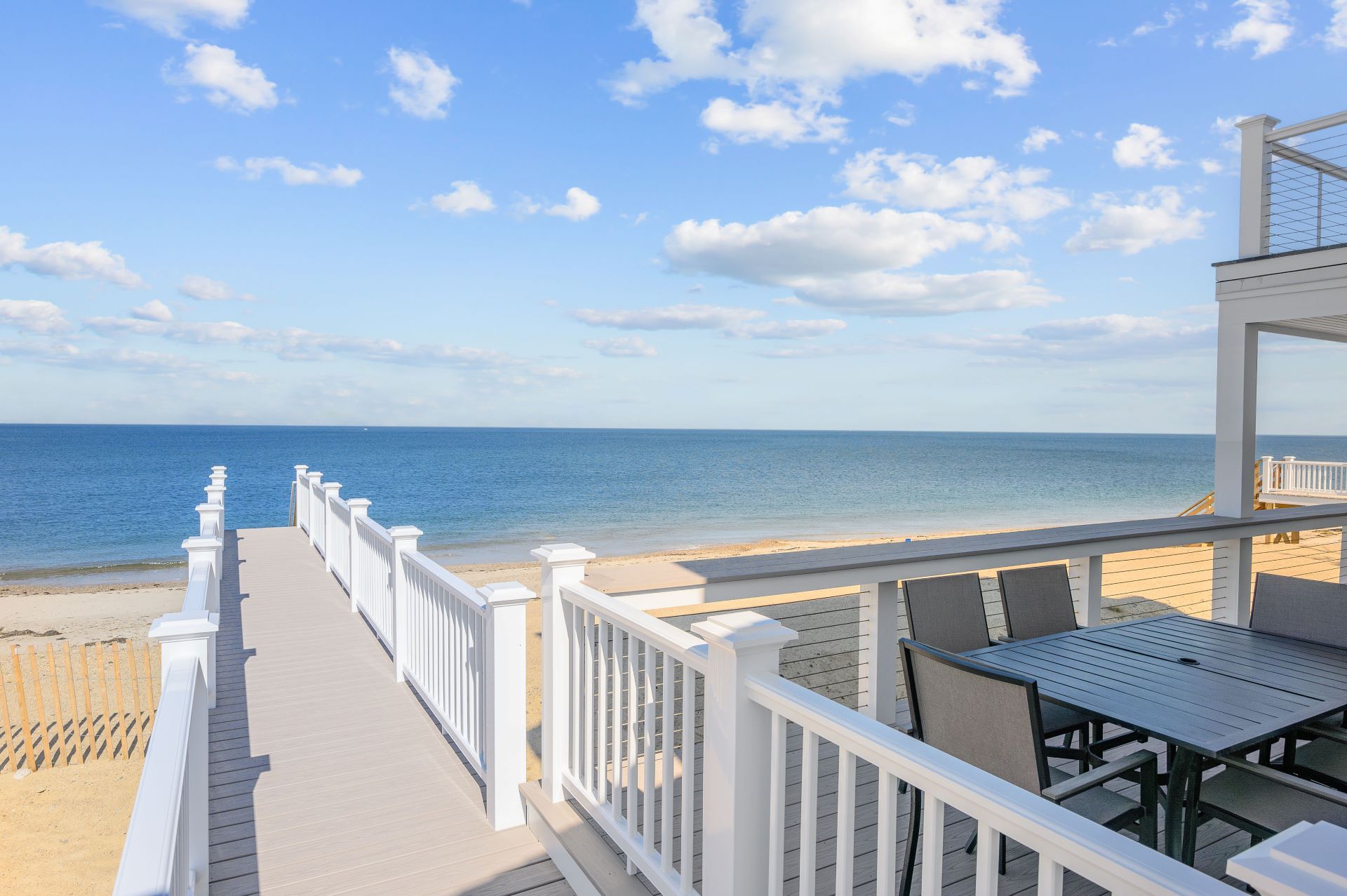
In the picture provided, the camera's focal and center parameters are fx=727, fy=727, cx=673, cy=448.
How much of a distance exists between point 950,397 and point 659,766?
64808mm

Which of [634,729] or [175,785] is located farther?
[634,729]

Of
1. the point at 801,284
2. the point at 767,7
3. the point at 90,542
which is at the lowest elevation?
the point at 90,542

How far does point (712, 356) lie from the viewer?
6231cm

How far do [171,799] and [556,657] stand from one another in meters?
1.65

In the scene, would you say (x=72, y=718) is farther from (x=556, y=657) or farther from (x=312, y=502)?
(x=556, y=657)

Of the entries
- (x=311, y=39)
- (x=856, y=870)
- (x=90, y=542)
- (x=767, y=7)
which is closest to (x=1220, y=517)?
(x=856, y=870)

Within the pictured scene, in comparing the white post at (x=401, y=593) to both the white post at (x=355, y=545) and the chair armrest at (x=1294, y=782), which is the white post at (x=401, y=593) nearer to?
the white post at (x=355, y=545)

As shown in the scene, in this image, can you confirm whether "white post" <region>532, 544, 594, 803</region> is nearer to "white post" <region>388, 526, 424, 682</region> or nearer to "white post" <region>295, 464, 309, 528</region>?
"white post" <region>388, 526, 424, 682</region>

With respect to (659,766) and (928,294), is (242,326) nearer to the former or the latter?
(928,294)

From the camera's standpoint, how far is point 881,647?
3.83m

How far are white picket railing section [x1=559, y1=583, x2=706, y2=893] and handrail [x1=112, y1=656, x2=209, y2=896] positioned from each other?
1.11m

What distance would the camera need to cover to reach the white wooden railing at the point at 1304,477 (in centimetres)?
1777

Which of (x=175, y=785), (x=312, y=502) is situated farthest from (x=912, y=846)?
(x=312, y=502)

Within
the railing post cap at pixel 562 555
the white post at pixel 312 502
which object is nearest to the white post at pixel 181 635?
the railing post cap at pixel 562 555
